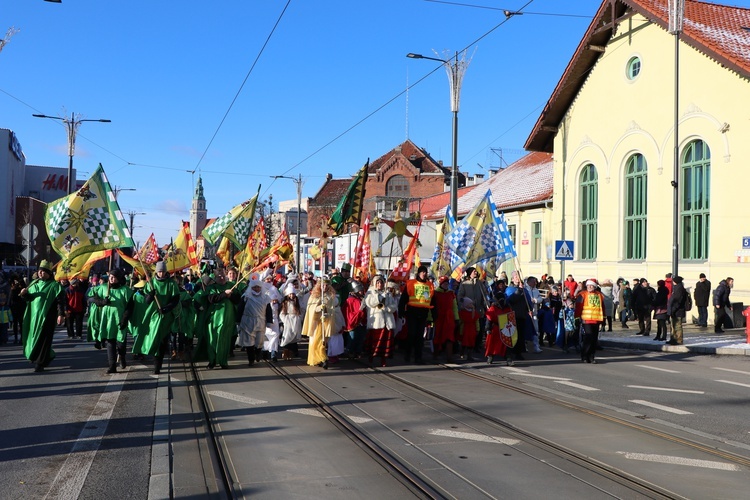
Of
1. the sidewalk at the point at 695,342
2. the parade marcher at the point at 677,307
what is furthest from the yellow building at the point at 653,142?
the parade marcher at the point at 677,307

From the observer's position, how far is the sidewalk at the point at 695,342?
17.8m

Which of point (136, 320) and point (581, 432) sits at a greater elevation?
point (136, 320)

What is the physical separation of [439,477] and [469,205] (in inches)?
1501

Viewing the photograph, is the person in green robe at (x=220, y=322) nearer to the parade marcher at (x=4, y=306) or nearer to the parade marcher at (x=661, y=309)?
the parade marcher at (x=4, y=306)

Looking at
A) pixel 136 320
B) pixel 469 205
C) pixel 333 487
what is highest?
pixel 469 205

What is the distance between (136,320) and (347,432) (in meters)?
5.84

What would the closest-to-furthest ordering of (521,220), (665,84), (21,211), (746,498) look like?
(746,498), (665,84), (521,220), (21,211)

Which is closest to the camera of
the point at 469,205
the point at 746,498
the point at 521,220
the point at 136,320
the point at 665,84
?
the point at 746,498

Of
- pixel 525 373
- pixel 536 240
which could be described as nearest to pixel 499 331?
pixel 525 373

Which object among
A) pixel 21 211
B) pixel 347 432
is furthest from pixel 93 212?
pixel 21 211

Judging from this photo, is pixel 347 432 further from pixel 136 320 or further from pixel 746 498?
pixel 136 320

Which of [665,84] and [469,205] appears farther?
[469,205]

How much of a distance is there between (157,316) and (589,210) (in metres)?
22.2

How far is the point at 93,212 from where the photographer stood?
1347cm
